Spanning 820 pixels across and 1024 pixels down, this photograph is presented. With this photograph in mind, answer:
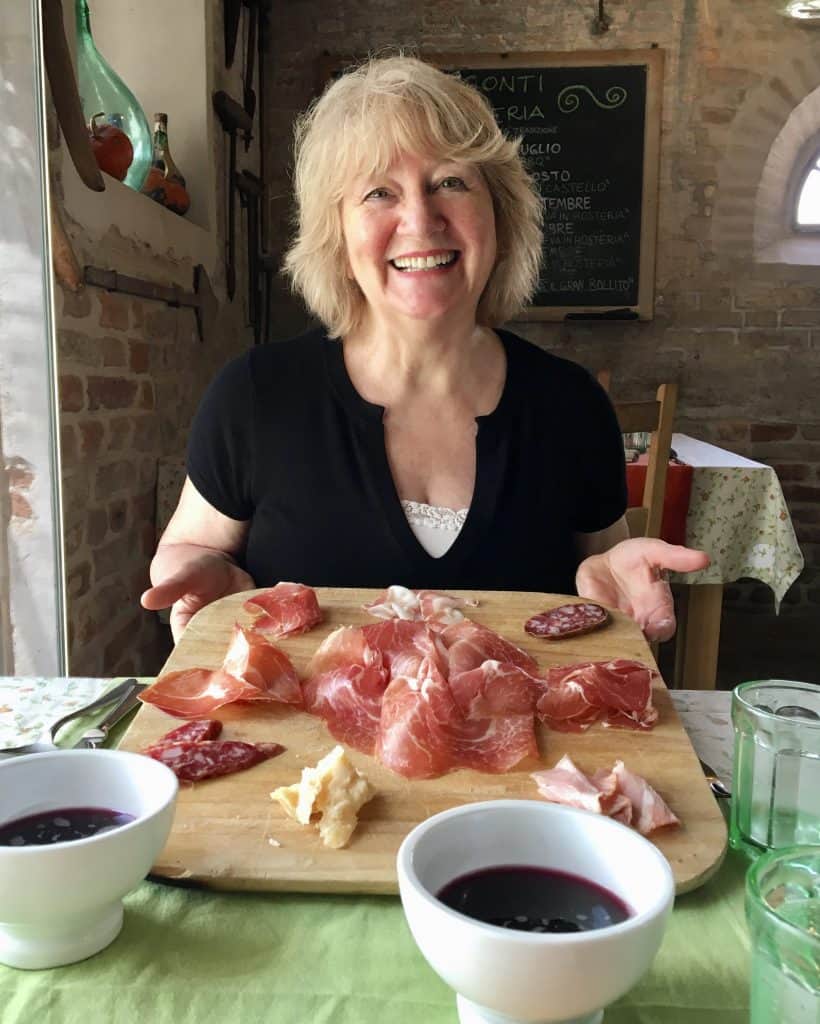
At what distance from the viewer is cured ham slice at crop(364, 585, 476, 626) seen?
44.9 inches

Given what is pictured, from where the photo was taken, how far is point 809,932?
435mm

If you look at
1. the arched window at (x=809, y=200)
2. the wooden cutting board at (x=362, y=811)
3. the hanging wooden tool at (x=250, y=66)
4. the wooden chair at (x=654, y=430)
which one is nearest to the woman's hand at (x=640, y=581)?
the wooden cutting board at (x=362, y=811)

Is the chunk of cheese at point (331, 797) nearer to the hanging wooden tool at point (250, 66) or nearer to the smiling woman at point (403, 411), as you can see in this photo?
the smiling woman at point (403, 411)

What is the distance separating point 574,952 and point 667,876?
0.09 metres

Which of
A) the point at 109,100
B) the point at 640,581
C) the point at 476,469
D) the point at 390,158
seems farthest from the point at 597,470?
the point at 109,100

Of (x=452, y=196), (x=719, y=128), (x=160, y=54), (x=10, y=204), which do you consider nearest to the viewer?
(x=452, y=196)

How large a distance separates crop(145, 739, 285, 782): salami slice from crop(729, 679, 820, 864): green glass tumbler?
424 millimetres

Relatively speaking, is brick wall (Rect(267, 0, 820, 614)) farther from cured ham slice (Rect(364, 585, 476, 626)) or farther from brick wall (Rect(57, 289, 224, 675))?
cured ham slice (Rect(364, 585, 476, 626))

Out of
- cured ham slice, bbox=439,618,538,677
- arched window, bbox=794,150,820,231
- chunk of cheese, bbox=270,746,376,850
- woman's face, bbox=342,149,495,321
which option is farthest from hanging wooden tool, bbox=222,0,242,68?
chunk of cheese, bbox=270,746,376,850

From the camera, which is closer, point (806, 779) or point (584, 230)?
point (806, 779)

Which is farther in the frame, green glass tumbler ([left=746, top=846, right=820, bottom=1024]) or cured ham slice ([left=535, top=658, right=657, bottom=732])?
cured ham slice ([left=535, top=658, right=657, bottom=732])

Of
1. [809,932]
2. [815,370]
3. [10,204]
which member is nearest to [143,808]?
[809,932]

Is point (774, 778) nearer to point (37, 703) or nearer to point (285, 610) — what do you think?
point (285, 610)

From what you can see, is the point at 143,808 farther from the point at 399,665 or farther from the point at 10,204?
the point at 10,204
